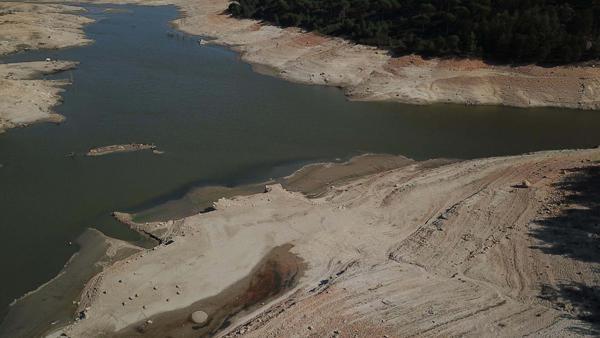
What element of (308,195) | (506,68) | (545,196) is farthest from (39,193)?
→ (506,68)

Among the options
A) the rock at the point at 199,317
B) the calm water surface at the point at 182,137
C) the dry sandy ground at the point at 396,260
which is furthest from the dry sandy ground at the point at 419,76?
the rock at the point at 199,317

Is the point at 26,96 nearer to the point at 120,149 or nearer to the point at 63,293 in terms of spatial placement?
the point at 120,149

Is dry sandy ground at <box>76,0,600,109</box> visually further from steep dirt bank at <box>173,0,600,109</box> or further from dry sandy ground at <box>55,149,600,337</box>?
dry sandy ground at <box>55,149,600,337</box>

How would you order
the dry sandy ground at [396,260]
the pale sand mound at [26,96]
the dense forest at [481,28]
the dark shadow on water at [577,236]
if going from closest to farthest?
the dry sandy ground at [396,260] < the dark shadow on water at [577,236] < the pale sand mound at [26,96] < the dense forest at [481,28]

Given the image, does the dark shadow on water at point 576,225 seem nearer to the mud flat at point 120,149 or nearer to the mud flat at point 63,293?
the mud flat at point 63,293

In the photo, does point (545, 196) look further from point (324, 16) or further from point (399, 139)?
point (324, 16)
